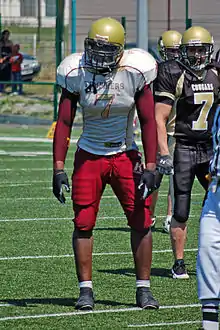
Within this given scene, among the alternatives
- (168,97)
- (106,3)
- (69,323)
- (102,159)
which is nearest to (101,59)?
(102,159)

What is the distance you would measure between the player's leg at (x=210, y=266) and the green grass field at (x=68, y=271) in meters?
0.37

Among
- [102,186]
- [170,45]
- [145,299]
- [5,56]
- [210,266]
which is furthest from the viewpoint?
[5,56]

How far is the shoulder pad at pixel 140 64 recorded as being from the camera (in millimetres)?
6078

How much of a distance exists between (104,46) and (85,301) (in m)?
1.56

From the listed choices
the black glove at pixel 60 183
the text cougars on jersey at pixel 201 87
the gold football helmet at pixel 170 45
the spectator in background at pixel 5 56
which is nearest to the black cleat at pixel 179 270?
the text cougars on jersey at pixel 201 87

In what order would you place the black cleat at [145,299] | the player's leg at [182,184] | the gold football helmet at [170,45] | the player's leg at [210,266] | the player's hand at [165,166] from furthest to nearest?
the gold football helmet at [170,45] < the player's leg at [182,184] < the player's hand at [165,166] < the black cleat at [145,299] < the player's leg at [210,266]

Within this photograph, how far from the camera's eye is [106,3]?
27.9m

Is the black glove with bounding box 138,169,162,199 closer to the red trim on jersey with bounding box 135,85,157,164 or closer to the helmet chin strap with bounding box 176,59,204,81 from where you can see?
→ the red trim on jersey with bounding box 135,85,157,164

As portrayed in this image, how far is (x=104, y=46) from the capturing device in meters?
6.04

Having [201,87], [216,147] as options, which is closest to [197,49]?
[201,87]

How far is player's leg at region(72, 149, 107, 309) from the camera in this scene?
6.14 metres

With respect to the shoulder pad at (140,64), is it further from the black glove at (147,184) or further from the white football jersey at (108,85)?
the black glove at (147,184)

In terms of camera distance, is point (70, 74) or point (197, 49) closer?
point (70, 74)

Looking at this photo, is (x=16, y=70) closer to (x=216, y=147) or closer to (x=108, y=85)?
(x=108, y=85)
